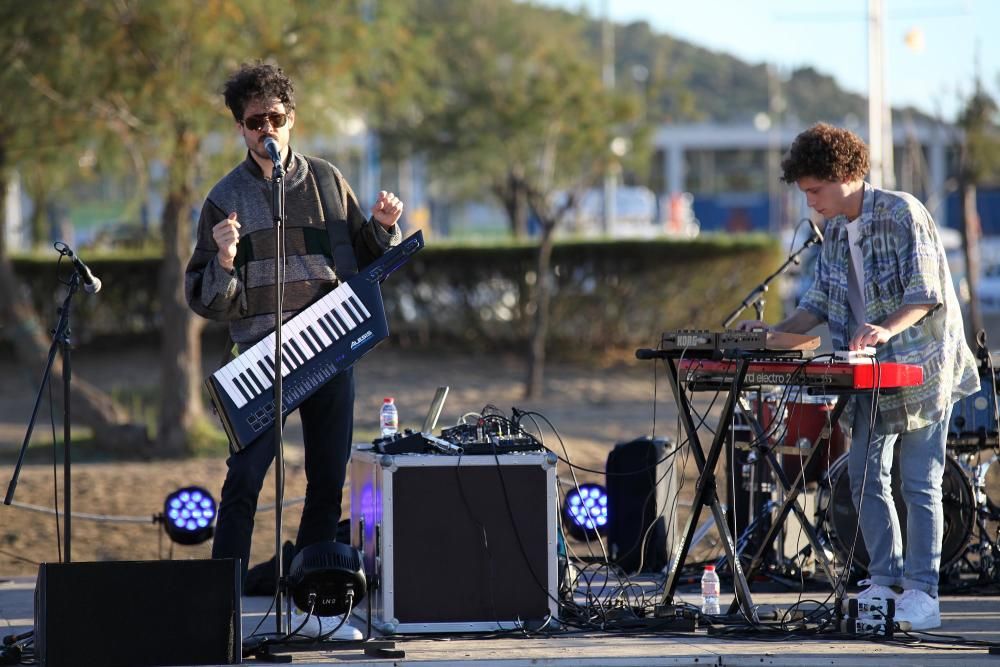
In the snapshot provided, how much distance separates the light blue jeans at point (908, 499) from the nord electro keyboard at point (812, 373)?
0.87 feet

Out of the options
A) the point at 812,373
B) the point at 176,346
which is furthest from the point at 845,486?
the point at 176,346

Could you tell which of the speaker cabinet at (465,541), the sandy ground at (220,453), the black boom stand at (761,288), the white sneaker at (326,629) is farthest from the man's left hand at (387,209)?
the sandy ground at (220,453)

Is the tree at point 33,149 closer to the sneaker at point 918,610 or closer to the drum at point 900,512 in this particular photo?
the drum at point 900,512

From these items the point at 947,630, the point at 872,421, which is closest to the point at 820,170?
the point at 872,421

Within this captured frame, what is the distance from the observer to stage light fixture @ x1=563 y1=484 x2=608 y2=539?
265 inches

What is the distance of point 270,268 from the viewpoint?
16.1 feet

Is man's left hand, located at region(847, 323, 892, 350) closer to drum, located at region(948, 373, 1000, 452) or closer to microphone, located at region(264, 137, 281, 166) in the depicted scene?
drum, located at region(948, 373, 1000, 452)

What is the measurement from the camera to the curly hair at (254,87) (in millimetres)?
4773

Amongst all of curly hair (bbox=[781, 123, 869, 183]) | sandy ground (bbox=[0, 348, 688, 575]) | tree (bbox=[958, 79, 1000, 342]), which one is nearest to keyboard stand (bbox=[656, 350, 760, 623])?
curly hair (bbox=[781, 123, 869, 183])

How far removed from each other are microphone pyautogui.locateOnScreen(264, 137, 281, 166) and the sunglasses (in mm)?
144

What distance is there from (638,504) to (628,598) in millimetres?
A: 1091

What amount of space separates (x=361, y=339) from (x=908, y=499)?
2127 mm

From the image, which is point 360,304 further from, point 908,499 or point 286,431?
point 286,431

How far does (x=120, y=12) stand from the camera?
989cm
